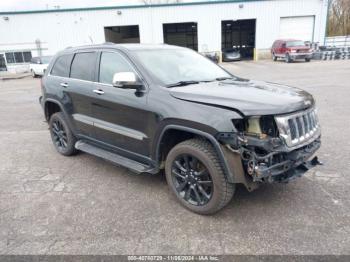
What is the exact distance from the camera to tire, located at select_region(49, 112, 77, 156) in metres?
4.98

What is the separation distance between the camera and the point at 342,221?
301 centimetres

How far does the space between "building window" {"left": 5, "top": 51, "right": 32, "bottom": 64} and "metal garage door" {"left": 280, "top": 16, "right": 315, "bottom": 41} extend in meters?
25.7

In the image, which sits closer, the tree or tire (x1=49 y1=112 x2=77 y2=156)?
tire (x1=49 y1=112 x2=77 y2=156)

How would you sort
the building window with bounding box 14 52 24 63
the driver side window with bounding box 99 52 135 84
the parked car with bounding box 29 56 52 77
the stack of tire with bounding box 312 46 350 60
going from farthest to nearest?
the building window with bounding box 14 52 24 63 → the stack of tire with bounding box 312 46 350 60 → the parked car with bounding box 29 56 52 77 → the driver side window with bounding box 99 52 135 84

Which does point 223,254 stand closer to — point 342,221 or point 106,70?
point 342,221

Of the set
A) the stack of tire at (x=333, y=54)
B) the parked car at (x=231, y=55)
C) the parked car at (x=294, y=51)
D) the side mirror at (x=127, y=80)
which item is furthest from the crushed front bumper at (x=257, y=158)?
the parked car at (x=231, y=55)

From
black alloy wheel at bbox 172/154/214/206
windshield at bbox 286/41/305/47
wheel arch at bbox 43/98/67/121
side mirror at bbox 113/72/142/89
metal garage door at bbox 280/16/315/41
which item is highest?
metal garage door at bbox 280/16/315/41

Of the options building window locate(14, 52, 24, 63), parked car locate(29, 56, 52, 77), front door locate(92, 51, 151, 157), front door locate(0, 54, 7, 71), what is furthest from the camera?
building window locate(14, 52, 24, 63)

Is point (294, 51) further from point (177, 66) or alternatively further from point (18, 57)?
point (18, 57)

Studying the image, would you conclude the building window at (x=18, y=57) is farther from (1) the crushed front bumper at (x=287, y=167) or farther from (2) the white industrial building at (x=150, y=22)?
(1) the crushed front bumper at (x=287, y=167)

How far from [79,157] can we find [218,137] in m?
3.17

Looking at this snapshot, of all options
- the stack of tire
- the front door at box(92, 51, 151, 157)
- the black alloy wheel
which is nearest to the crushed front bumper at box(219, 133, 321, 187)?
the black alloy wheel

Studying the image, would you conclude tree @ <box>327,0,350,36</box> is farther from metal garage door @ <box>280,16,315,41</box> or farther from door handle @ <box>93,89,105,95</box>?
door handle @ <box>93,89,105,95</box>

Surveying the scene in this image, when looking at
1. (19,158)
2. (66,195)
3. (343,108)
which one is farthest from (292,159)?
(343,108)
